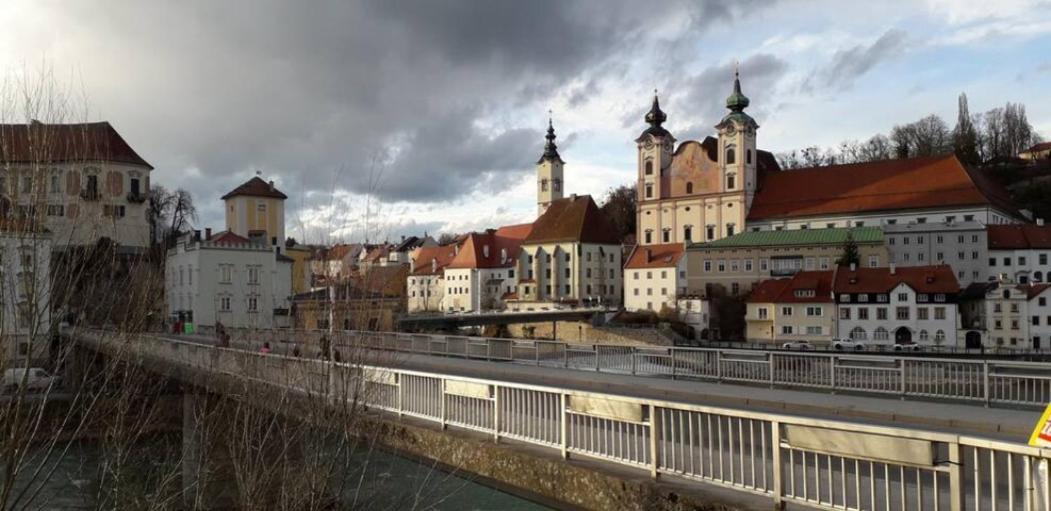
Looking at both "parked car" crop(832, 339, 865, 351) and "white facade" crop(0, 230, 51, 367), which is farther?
"parked car" crop(832, 339, 865, 351)

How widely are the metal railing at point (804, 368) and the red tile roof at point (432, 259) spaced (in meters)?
87.1

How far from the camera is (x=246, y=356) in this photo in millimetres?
12250

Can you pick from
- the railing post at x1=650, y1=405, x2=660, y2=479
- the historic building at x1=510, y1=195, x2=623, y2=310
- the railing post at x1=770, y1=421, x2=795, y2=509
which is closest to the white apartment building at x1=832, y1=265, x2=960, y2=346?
the historic building at x1=510, y1=195, x2=623, y2=310

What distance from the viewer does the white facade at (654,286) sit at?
83375 mm

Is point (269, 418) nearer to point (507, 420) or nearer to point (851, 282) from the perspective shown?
point (507, 420)

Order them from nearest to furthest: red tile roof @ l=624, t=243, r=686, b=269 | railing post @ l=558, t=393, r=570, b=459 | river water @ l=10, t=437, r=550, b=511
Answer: railing post @ l=558, t=393, r=570, b=459
river water @ l=10, t=437, r=550, b=511
red tile roof @ l=624, t=243, r=686, b=269

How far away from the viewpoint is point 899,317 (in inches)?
2579

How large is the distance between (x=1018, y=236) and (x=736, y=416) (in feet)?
280

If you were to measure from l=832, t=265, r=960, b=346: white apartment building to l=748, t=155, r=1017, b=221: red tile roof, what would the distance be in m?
21.3

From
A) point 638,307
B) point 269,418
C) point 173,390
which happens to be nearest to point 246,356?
point 269,418

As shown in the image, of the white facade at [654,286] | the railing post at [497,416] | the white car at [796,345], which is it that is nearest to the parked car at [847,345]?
the white car at [796,345]

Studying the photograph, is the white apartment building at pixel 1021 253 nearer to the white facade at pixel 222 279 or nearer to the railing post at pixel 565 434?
the white facade at pixel 222 279

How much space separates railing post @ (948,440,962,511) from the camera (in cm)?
567

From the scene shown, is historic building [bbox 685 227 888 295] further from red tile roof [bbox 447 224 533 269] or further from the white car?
red tile roof [bbox 447 224 533 269]
